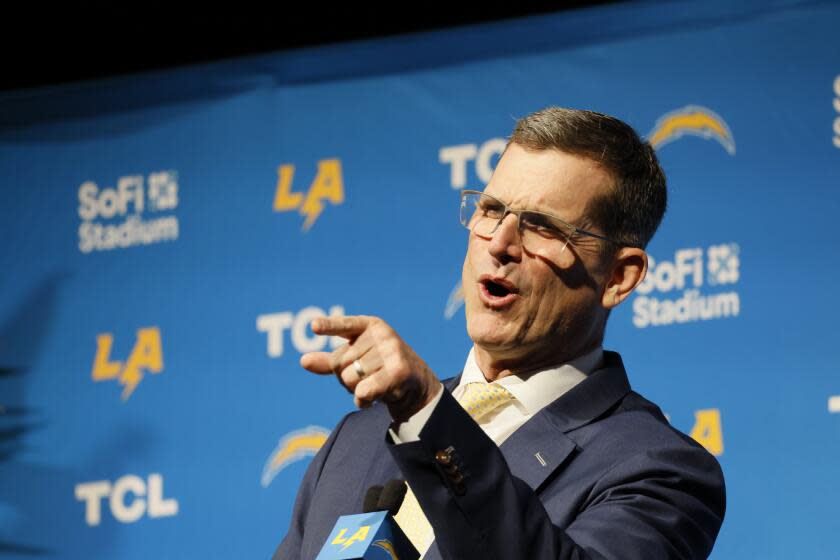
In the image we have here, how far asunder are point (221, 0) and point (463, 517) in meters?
2.80

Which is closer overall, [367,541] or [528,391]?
[367,541]

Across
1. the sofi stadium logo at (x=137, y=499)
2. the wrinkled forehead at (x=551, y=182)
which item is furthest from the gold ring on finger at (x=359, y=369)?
the sofi stadium logo at (x=137, y=499)

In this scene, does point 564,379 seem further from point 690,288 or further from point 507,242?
point 690,288

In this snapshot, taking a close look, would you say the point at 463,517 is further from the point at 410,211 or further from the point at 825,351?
the point at 410,211

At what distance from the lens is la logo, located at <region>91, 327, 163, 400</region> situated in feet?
12.9

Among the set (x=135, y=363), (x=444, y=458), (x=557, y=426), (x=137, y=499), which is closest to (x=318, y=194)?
(x=135, y=363)

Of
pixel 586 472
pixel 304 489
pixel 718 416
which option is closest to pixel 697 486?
pixel 586 472

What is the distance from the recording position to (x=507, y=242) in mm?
2094

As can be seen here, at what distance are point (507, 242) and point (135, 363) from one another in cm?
213

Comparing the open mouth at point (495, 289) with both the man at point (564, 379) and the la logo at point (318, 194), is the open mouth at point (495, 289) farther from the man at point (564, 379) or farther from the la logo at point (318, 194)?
the la logo at point (318, 194)

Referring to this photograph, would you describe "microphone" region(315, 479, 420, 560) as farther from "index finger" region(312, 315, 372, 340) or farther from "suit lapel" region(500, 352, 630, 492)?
"suit lapel" region(500, 352, 630, 492)

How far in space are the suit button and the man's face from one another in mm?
570

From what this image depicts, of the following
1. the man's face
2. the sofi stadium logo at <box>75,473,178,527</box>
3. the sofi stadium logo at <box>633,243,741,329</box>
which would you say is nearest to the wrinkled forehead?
the man's face

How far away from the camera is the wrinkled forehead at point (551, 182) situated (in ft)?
7.07
